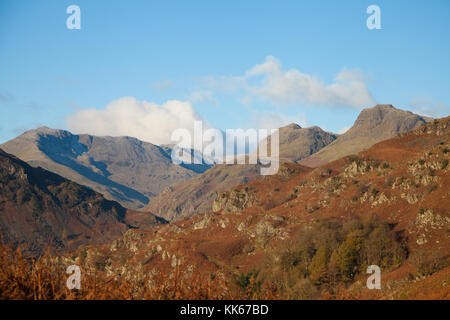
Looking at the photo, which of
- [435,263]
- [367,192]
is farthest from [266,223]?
[435,263]

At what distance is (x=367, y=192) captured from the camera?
10300cm

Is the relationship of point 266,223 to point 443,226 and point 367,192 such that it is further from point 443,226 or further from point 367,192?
point 443,226

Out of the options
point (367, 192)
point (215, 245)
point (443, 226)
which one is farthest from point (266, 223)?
point (443, 226)

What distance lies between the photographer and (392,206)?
90.5m

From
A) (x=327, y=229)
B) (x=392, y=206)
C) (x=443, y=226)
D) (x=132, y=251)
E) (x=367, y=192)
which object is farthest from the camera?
(x=132, y=251)

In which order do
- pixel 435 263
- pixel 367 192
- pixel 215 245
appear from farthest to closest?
pixel 215 245 < pixel 367 192 < pixel 435 263

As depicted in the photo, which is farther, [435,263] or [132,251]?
[132,251]
